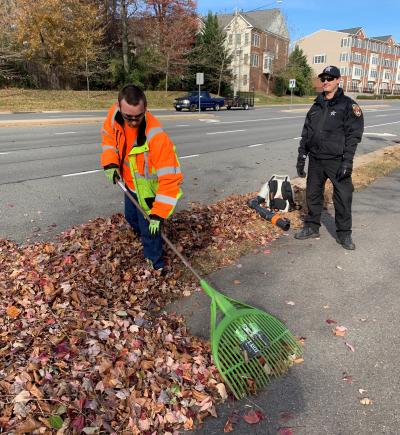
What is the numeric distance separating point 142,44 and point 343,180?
40.7 meters

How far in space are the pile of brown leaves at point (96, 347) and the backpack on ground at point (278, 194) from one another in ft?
8.50

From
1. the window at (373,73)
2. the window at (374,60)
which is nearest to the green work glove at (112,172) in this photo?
the window at (373,73)

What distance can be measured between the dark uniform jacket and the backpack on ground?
1.39 metres

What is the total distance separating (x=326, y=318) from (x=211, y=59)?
4608 cm

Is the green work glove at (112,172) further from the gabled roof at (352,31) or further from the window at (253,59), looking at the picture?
the gabled roof at (352,31)

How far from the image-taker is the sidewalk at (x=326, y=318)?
2.58 m

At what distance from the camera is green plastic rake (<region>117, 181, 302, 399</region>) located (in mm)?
2807

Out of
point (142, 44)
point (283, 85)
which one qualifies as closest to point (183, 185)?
point (142, 44)

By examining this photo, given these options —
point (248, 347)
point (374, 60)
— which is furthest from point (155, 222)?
point (374, 60)

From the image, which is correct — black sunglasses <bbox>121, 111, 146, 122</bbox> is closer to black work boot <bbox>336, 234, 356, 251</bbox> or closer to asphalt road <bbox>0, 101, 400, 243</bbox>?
asphalt road <bbox>0, 101, 400, 243</bbox>

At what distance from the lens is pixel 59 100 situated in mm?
30141

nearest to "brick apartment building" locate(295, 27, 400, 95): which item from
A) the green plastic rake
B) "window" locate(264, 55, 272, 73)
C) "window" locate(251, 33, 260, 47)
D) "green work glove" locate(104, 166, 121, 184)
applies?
"window" locate(264, 55, 272, 73)

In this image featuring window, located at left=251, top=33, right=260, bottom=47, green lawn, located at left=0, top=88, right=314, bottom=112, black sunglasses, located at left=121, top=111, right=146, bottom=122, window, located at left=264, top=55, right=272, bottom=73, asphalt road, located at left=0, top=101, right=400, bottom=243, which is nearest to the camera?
black sunglasses, located at left=121, top=111, right=146, bottom=122

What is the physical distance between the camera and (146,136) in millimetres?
3373
